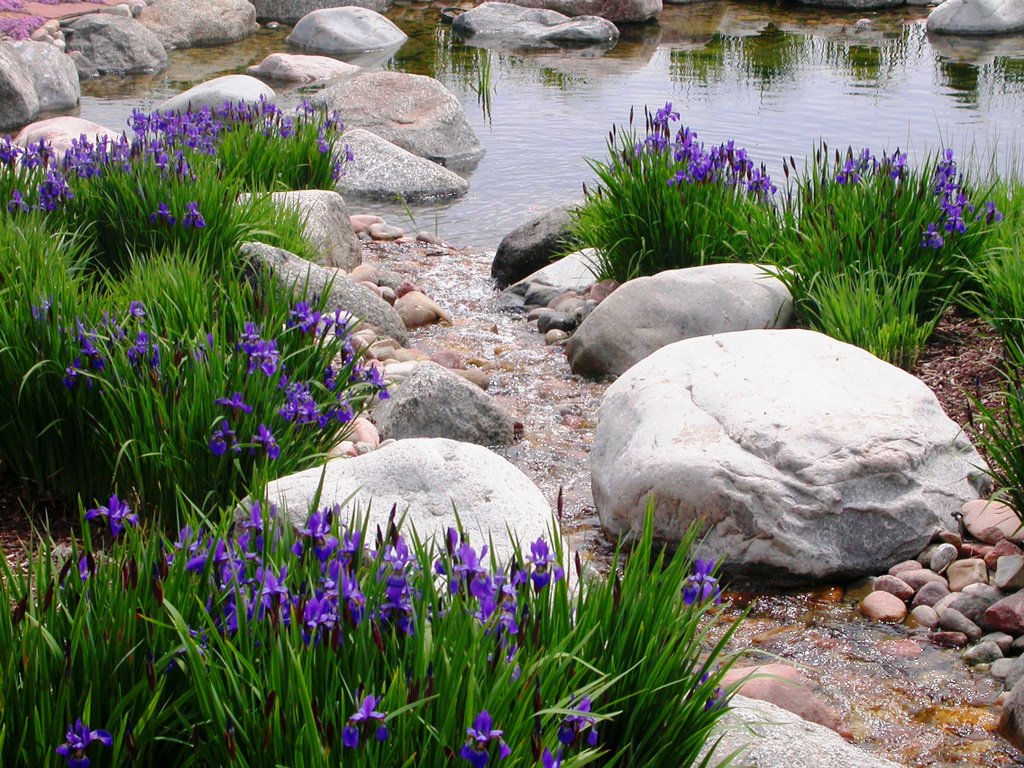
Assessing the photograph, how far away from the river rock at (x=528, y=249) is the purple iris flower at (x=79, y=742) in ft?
22.3

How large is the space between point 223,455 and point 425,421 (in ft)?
5.55

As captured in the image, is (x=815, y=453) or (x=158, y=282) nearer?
(x=815, y=453)

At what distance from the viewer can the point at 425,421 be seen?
5.71 m

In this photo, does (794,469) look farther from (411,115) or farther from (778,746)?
(411,115)

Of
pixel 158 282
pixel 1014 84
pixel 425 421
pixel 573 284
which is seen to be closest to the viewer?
pixel 158 282

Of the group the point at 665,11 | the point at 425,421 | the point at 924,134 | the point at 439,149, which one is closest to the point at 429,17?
the point at 665,11

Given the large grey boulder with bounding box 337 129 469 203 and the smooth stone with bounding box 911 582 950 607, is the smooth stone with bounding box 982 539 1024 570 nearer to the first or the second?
the smooth stone with bounding box 911 582 950 607

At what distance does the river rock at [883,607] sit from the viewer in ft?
14.3

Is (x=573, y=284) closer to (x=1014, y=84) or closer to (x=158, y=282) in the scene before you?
(x=158, y=282)

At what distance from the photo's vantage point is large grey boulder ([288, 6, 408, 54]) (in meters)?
20.5

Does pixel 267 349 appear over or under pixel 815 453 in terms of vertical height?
over

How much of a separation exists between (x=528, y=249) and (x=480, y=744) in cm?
695

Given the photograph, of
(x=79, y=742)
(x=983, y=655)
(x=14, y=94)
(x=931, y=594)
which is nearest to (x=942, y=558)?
(x=931, y=594)

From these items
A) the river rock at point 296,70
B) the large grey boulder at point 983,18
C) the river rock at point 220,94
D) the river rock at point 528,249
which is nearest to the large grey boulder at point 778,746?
the river rock at point 528,249
